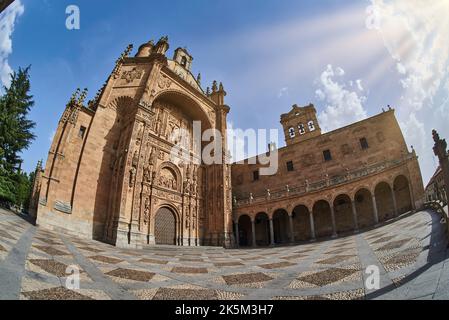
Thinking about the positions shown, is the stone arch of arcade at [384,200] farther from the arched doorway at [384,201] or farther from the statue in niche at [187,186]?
the statue in niche at [187,186]

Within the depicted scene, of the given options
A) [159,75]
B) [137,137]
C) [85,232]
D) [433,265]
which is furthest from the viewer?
[159,75]

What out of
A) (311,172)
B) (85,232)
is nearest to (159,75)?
(85,232)

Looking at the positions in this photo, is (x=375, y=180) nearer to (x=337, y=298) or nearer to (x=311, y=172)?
(x=311, y=172)

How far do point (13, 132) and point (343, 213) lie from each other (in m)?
33.1

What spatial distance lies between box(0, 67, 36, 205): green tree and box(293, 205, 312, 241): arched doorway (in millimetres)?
27119

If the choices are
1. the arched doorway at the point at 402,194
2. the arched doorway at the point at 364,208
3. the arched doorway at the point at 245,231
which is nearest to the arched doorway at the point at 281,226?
the arched doorway at the point at 245,231

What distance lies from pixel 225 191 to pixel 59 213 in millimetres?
14157

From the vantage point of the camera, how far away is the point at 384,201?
65.5ft

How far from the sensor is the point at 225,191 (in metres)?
22.4

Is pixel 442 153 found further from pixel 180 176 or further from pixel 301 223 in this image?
pixel 301 223

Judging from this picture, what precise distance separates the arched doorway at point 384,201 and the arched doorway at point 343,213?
95.6 inches

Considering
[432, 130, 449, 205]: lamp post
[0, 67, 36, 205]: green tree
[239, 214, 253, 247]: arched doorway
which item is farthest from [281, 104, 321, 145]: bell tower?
[0, 67, 36, 205]: green tree

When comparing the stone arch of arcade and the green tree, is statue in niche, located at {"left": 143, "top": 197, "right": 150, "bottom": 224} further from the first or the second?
the stone arch of arcade
